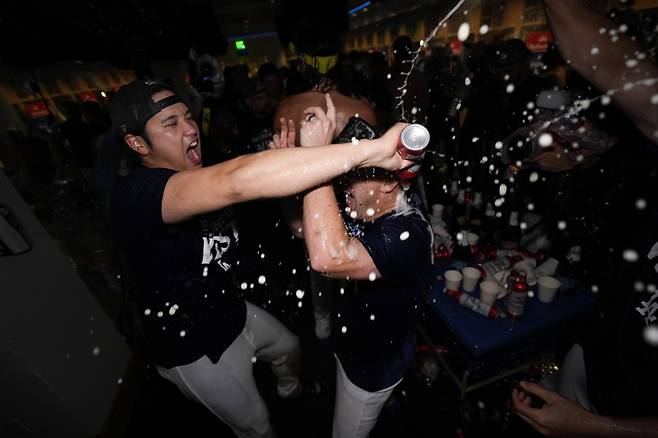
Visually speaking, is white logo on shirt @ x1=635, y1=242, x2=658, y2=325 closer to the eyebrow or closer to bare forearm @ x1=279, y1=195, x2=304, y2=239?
bare forearm @ x1=279, y1=195, x2=304, y2=239

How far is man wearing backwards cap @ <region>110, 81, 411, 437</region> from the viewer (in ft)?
3.59

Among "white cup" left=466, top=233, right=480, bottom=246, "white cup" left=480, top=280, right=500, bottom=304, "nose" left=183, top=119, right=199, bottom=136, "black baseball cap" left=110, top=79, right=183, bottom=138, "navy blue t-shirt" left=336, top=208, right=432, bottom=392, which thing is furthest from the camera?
"white cup" left=466, top=233, right=480, bottom=246

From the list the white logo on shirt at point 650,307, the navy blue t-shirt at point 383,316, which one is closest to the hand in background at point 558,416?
the white logo on shirt at point 650,307

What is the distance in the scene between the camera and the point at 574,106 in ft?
7.51

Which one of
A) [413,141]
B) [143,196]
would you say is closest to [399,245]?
[413,141]

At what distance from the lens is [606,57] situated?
144 cm

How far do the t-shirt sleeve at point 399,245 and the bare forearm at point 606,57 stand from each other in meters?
1.11

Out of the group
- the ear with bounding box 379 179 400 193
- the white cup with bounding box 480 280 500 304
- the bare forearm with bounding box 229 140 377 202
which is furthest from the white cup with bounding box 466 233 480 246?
the bare forearm with bounding box 229 140 377 202

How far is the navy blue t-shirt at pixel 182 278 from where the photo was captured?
1.59m

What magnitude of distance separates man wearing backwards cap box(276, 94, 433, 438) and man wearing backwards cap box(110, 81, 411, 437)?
0.85ft

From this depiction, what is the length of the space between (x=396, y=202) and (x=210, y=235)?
1195 mm

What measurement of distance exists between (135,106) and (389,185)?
4.94ft

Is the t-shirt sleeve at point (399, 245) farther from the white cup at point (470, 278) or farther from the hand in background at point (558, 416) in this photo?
the white cup at point (470, 278)

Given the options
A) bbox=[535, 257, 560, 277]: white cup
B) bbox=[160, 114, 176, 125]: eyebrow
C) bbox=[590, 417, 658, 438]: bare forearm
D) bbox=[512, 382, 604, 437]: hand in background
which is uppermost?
bbox=[160, 114, 176, 125]: eyebrow
